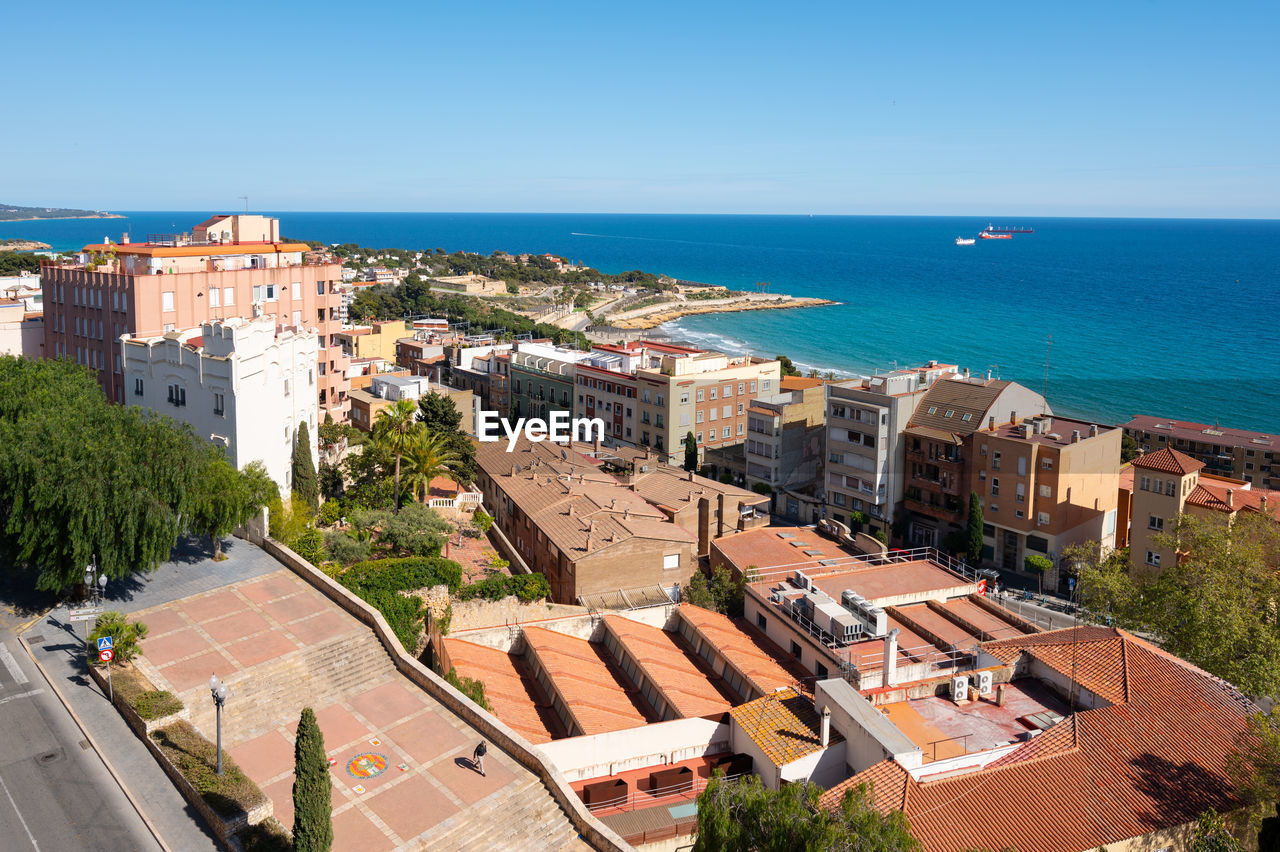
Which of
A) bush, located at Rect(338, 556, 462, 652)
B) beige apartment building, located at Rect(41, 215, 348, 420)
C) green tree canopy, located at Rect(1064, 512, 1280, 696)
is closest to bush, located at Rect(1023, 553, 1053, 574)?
green tree canopy, located at Rect(1064, 512, 1280, 696)

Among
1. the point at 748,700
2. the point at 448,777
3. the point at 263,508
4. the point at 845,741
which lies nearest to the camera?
the point at 448,777

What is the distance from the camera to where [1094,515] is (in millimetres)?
58969

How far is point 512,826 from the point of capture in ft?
78.0

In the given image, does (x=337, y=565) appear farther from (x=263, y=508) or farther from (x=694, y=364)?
(x=694, y=364)

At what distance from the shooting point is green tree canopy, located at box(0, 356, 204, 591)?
3000 cm

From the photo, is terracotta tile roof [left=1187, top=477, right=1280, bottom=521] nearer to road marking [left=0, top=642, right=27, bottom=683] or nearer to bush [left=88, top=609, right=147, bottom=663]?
bush [left=88, top=609, right=147, bottom=663]

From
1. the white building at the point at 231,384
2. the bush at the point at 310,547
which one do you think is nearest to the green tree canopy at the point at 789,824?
the bush at the point at 310,547

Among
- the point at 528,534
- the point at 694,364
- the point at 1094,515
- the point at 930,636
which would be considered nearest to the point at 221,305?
the point at 528,534

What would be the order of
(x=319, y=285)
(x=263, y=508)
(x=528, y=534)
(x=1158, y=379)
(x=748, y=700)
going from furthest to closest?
1. (x=1158, y=379)
2. (x=319, y=285)
3. (x=528, y=534)
4. (x=263, y=508)
5. (x=748, y=700)

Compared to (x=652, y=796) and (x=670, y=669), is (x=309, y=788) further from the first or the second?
(x=670, y=669)

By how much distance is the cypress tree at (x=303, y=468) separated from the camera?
46.8 meters

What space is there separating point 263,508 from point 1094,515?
4652 centimetres

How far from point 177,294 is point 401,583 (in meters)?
27.3

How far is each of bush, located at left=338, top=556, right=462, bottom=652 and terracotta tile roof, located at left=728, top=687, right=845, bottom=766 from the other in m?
12.2
